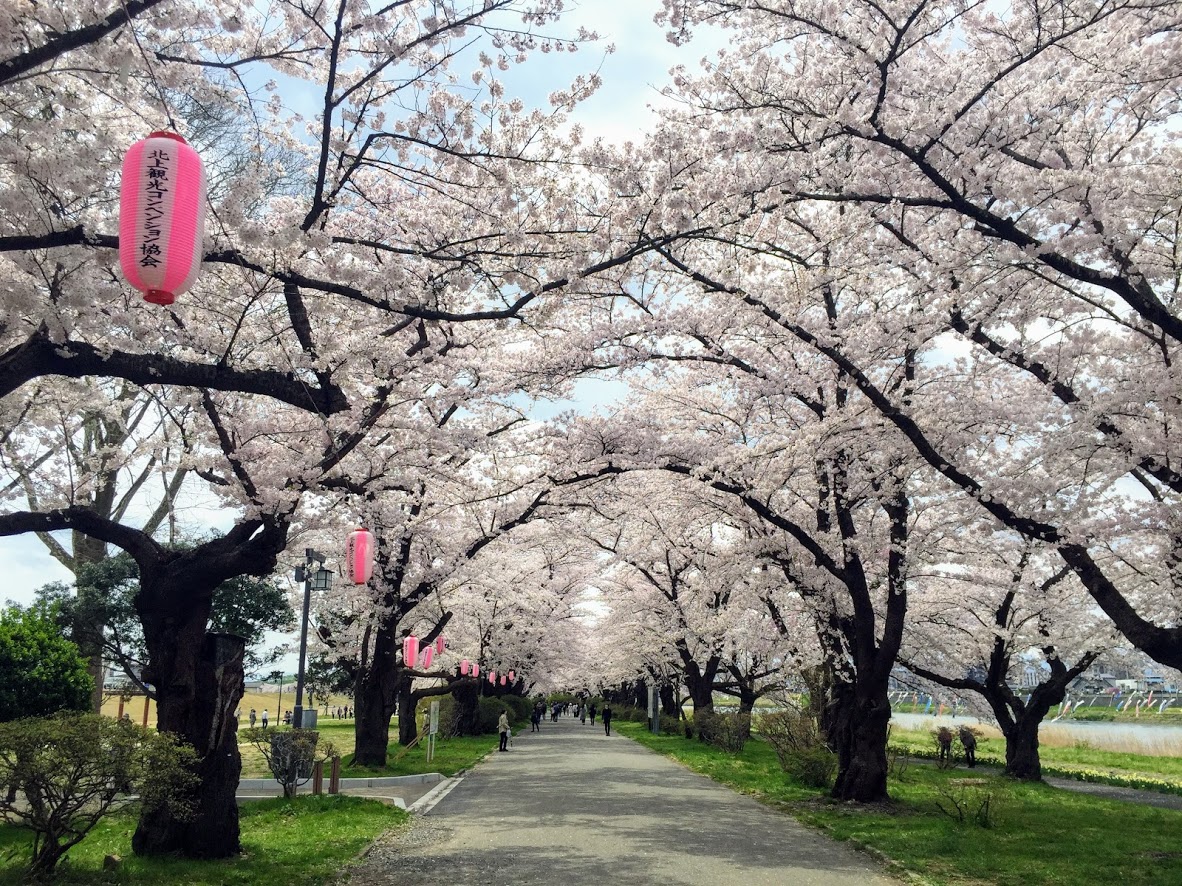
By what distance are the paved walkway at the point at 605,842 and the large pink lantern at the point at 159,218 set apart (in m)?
6.16

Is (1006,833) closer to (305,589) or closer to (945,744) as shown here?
(305,589)

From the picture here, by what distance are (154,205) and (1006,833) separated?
42.5 ft

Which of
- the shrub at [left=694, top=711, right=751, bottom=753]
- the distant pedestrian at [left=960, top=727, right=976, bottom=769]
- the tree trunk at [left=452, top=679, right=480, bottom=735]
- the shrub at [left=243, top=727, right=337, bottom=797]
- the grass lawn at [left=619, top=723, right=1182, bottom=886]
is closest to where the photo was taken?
the grass lawn at [left=619, top=723, right=1182, bottom=886]

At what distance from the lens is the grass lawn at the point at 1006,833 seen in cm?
923

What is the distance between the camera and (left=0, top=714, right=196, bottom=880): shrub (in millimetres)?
7207

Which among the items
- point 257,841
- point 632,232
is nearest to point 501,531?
point 257,841

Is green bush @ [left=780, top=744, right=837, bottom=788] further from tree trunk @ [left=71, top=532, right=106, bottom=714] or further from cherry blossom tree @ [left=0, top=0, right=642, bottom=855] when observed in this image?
tree trunk @ [left=71, top=532, right=106, bottom=714]

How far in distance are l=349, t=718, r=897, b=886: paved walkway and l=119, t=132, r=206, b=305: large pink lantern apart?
20.2 feet

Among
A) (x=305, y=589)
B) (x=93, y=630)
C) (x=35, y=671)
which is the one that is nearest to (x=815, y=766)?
(x=305, y=589)

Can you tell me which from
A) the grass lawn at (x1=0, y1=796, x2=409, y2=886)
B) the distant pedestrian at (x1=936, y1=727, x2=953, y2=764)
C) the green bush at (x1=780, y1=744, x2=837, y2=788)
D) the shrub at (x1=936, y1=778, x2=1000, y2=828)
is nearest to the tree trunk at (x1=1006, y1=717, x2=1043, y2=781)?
the distant pedestrian at (x1=936, y1=727, x2=953, y2=764)

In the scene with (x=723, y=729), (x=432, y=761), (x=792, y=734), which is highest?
(x=792, y=734)

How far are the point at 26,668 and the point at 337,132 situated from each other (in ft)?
38.0

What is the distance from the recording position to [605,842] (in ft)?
35.0

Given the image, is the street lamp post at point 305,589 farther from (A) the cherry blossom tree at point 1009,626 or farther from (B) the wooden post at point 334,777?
(A) the cherry blossom tree at point 1009,626
